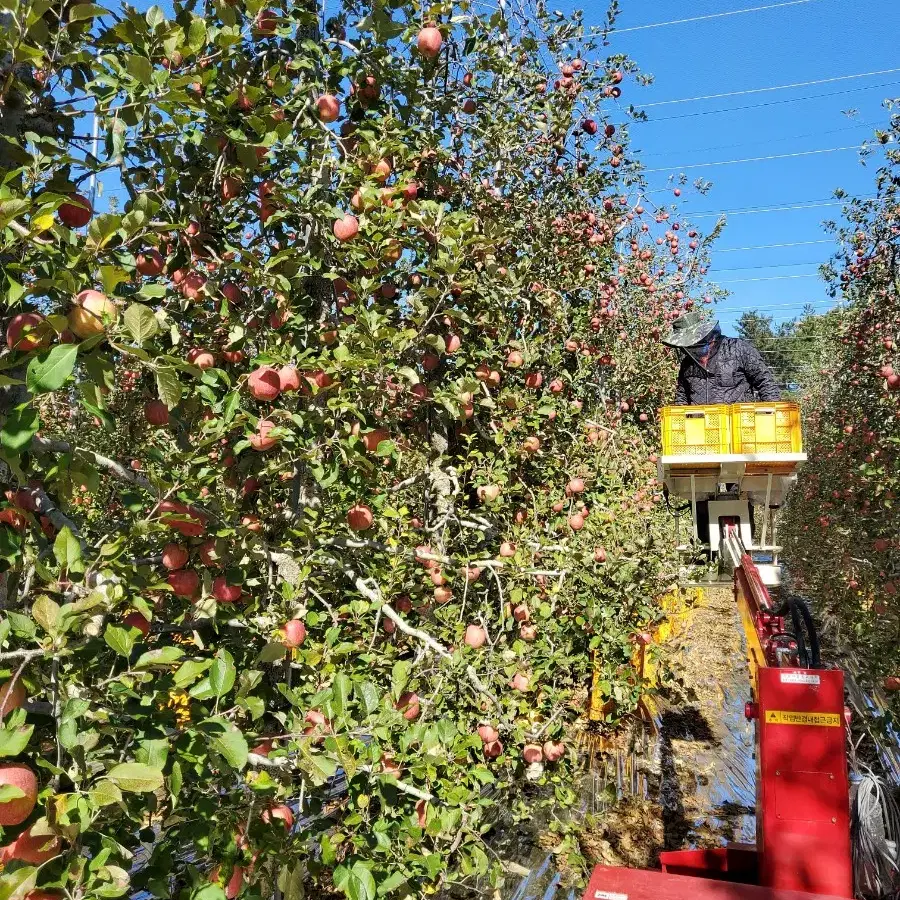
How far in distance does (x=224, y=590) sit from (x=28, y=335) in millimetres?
889

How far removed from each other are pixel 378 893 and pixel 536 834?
2496 millimetres

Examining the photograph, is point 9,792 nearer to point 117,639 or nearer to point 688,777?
point 117,639

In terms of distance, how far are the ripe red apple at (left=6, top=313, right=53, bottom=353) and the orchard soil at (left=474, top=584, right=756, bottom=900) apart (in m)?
2.55

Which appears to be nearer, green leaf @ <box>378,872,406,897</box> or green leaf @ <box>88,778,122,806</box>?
green leaf @ <box>88,778,122,806</box>

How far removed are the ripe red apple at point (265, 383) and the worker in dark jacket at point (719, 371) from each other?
8665 mm

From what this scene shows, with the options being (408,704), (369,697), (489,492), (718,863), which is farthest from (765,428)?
(369,697)

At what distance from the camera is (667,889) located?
2.33 metres

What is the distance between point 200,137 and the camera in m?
1.64

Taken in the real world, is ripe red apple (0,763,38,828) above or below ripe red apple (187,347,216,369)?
below

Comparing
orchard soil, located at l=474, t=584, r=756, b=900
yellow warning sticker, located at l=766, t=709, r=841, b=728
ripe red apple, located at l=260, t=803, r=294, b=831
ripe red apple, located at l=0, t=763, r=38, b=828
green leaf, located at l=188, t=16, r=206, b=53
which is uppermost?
green leaf, located at l=188, t=16, r=206, b=53

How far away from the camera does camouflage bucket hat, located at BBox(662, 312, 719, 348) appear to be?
378 inches

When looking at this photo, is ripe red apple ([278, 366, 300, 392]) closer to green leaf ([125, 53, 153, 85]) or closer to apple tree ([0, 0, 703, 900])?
apple tree ([0, 0, 703, 900])

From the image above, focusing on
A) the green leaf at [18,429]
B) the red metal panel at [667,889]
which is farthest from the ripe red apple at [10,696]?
the red metal panel at [667,889]

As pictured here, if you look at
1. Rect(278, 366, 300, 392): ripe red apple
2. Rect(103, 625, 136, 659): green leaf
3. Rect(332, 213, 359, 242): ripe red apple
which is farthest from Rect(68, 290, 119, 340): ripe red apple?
Rect(332, 213, 359, 242): ripe red apple
